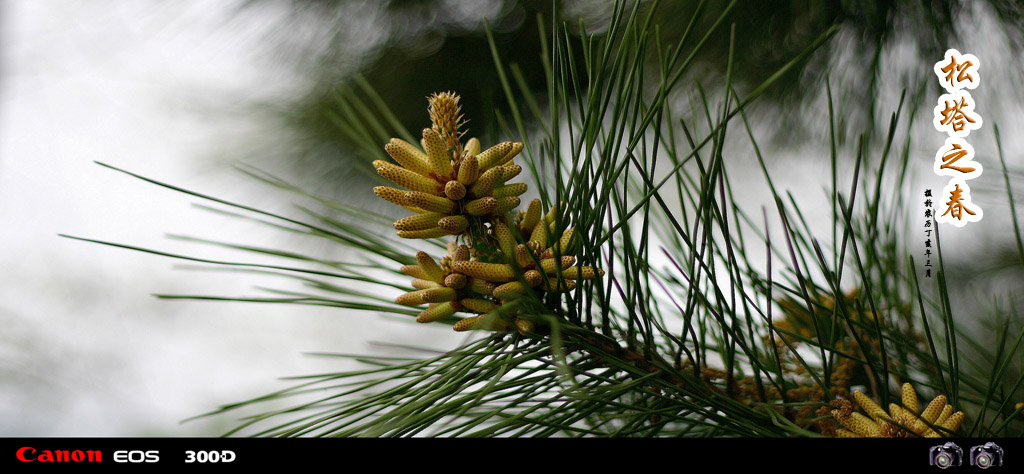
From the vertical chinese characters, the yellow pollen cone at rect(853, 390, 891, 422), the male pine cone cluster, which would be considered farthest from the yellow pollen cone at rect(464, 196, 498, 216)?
the vertical chinese characters

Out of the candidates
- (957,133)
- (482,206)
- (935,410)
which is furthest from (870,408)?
(957,133)

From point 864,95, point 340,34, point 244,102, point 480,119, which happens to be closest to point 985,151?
point 864,95

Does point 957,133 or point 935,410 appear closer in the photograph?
point 935,410

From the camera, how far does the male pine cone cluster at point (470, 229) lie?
0.58 ft

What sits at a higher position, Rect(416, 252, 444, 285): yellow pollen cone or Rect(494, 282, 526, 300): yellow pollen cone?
Rect(416, 252, 444, 285): yellow pollen cone

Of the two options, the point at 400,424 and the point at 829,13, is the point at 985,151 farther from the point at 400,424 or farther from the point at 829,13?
the point at 400,424
